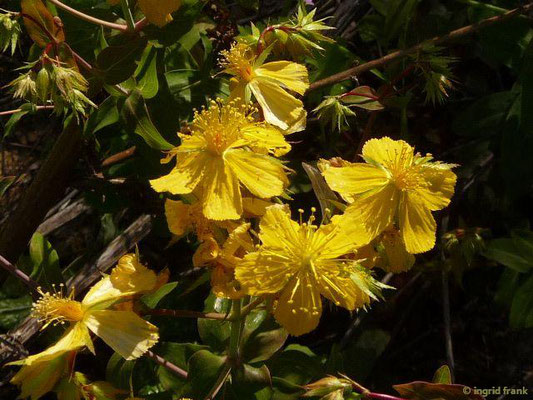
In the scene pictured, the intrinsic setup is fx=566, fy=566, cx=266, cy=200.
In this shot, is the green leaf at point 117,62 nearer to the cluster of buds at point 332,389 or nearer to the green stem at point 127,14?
the green stem at point 127,14

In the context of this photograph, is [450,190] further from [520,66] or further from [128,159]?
[128,159]

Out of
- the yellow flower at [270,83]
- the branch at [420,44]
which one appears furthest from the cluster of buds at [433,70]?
the yellow flower at [270,83]

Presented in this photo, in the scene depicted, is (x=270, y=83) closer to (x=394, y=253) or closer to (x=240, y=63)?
(x=240, y=63)

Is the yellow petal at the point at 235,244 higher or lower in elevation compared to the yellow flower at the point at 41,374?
higher

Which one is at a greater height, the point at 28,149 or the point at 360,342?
the point at 28,149

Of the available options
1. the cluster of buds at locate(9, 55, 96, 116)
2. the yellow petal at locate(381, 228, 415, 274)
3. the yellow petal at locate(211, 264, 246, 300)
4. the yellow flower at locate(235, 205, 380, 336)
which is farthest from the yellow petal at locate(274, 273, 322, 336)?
the cluster of buds at locate(9, 55, 96, 116)

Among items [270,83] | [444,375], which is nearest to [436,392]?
[444,375]

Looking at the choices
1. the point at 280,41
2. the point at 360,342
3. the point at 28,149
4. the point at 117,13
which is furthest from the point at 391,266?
the point at 28,149

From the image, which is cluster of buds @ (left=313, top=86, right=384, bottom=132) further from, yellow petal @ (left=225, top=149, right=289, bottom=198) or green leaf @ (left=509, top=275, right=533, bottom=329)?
green leaf @ (left=509, top=275, right=533, bottom=329)
